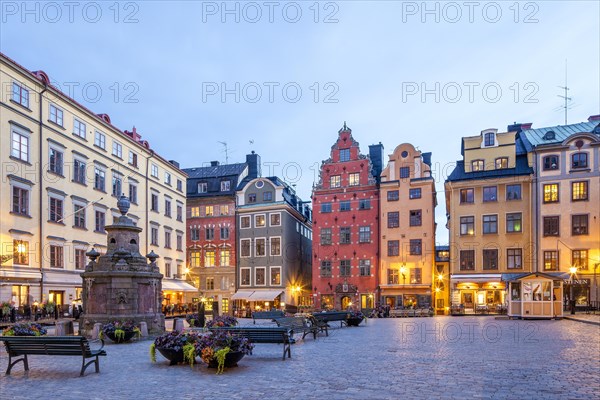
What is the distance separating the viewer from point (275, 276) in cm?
5303

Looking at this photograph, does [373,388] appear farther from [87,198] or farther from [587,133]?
[587,133]

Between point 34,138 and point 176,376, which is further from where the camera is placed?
point 34,138

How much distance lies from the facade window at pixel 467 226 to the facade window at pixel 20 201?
33.2 m

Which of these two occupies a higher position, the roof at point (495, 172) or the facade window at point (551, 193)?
the roof at point (495, 172)

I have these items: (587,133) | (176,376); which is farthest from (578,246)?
(176,376)

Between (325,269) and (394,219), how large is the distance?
8.17 metres

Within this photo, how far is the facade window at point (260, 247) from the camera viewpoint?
53.8 metres

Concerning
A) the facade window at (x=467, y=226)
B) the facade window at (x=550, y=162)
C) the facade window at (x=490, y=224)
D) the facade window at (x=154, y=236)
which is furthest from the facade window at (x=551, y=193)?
the facade window at (x=154, y=236)

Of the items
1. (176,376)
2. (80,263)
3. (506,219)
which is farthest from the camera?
(506,219)

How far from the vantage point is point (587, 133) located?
42094 mm

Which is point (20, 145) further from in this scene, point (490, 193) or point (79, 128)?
point (490, 193)

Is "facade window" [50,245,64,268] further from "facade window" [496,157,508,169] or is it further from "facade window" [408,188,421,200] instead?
"facade window" [496,157,508,169]

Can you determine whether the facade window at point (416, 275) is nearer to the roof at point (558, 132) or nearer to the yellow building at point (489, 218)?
the yellow building at point (489, 218)

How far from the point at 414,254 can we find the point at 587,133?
54.4 ft
